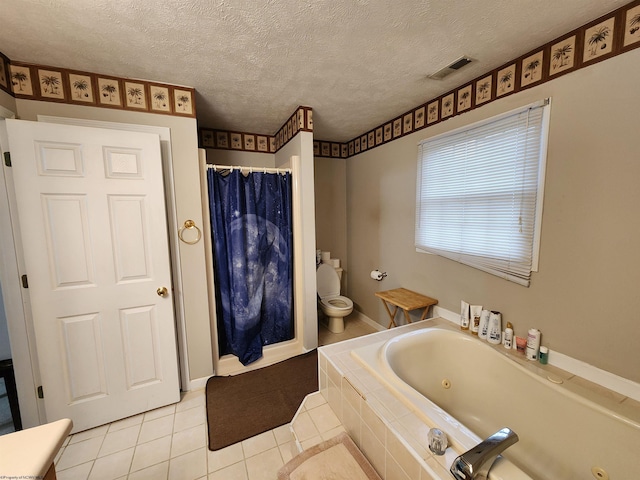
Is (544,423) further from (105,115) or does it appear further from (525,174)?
(105,115)

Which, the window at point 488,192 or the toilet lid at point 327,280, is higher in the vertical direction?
the window at point 488,192

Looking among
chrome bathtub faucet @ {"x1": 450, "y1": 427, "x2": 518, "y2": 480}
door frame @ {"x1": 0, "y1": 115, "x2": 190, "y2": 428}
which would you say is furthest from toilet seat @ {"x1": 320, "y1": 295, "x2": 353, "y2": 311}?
chrome bathtub faucet @ {"x1": 450, "y1": 427, "x2": 518, "y2": 480}

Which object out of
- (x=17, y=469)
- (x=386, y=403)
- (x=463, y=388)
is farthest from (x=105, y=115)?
(x=463, y=388)

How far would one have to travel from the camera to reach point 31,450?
0.66 metres

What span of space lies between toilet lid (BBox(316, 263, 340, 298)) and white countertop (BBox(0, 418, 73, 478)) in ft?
8.12

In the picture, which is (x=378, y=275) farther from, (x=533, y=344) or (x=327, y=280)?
(x=533, y=344)

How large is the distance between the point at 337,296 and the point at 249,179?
177cm

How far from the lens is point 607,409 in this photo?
1.08 metres

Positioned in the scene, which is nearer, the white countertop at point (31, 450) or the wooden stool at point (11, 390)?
the white countertop at point (31, 450)

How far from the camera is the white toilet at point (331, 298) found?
9.08ft

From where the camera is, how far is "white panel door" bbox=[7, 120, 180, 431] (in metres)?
1.44

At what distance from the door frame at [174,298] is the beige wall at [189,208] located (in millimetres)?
32

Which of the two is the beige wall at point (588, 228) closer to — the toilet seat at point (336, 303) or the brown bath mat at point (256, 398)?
the toilet seat at point (336, 303)

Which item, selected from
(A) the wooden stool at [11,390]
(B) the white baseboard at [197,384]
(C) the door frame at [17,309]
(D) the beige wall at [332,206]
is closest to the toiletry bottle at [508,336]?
(D) the beige wall at [332,206]
